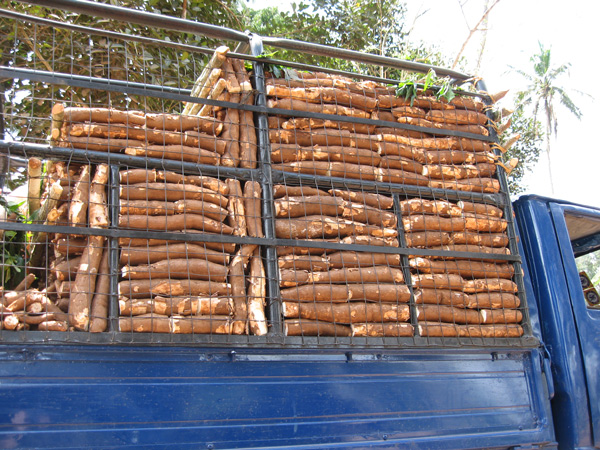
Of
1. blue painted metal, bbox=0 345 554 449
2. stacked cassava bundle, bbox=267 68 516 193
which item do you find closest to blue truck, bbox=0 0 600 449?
blue painted metal, bbox=0 345 554 449

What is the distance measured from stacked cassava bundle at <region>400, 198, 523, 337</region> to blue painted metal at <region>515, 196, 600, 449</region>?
1.16 feet

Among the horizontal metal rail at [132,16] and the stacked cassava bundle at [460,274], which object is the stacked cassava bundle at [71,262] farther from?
the stacked cassava bundle at [460,274]

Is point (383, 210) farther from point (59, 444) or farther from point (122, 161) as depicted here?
Answer: point (59, 444)

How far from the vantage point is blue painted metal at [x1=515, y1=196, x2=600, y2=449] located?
375cm

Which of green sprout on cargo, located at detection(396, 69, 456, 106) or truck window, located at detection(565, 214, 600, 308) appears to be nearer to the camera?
green sprout on cargo, located at detection(396, 69, 456, 106)

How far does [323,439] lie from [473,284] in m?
1.52

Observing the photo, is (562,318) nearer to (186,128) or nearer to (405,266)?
(405,266)

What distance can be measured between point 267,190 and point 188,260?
0.69 meters

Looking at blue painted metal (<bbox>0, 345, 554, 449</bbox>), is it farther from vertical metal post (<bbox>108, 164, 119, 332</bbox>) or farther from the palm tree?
the palm tree

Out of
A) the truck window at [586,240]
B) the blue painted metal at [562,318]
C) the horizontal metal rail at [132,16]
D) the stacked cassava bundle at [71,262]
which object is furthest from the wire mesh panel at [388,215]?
the stacked cassava bundle at [71,262]

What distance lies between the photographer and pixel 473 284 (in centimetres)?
364

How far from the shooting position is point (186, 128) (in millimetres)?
3252

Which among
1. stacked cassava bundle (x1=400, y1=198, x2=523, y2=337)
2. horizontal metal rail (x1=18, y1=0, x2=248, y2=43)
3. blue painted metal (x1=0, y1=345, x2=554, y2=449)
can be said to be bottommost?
blue painted metal (x1=0, y1=345, x2=554, y2=449)

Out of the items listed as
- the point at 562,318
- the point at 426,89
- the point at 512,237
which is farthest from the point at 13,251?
the point at 562,318
